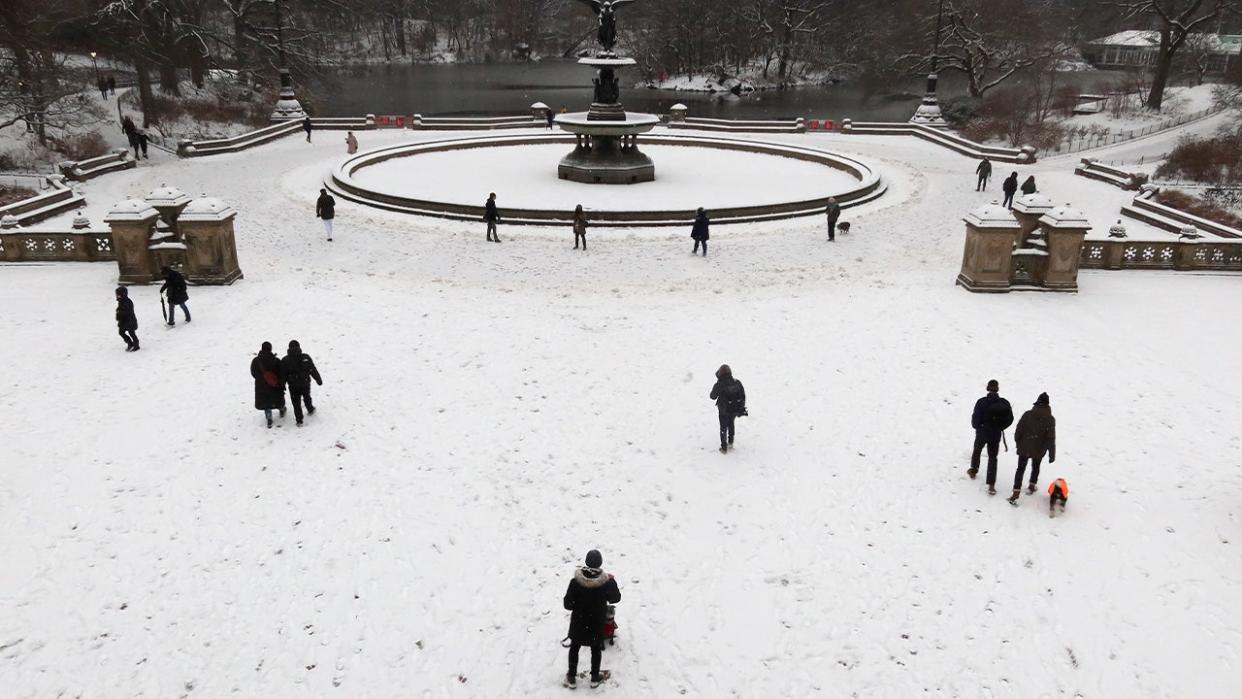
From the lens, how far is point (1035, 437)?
9172mm

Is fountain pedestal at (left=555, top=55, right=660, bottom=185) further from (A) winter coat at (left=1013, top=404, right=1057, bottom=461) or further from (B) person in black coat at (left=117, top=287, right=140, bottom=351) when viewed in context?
(A) winter coat at (left=1013, top=404, right=1057, bottom=461)

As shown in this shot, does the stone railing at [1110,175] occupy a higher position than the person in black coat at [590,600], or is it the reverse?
the stone railing at [1110,175]

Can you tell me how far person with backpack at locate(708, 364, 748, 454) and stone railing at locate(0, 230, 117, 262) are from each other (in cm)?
1572

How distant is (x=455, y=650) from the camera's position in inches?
287

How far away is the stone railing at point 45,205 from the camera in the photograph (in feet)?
71.2

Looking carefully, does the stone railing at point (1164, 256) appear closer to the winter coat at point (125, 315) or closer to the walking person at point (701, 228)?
the walking person at point (701, 228)

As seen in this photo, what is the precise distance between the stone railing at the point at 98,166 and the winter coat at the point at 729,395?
28005mm

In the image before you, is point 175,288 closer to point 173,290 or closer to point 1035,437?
point 173,290

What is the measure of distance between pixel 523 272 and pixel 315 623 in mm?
11678

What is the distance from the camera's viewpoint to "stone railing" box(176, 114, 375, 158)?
112ft

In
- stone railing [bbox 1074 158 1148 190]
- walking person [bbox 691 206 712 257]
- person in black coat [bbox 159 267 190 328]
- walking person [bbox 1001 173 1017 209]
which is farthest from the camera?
stone railing [bbox 1074 158 1148 190]

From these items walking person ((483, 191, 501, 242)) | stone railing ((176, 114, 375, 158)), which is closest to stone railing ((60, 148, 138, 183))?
stone railing ((176, 114, 375, 158))

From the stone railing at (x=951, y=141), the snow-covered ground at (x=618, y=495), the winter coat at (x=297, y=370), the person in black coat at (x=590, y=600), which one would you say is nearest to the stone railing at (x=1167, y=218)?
the snow-covered ground at (x=618, y=495)

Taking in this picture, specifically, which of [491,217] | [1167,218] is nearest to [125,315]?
[491,217]
